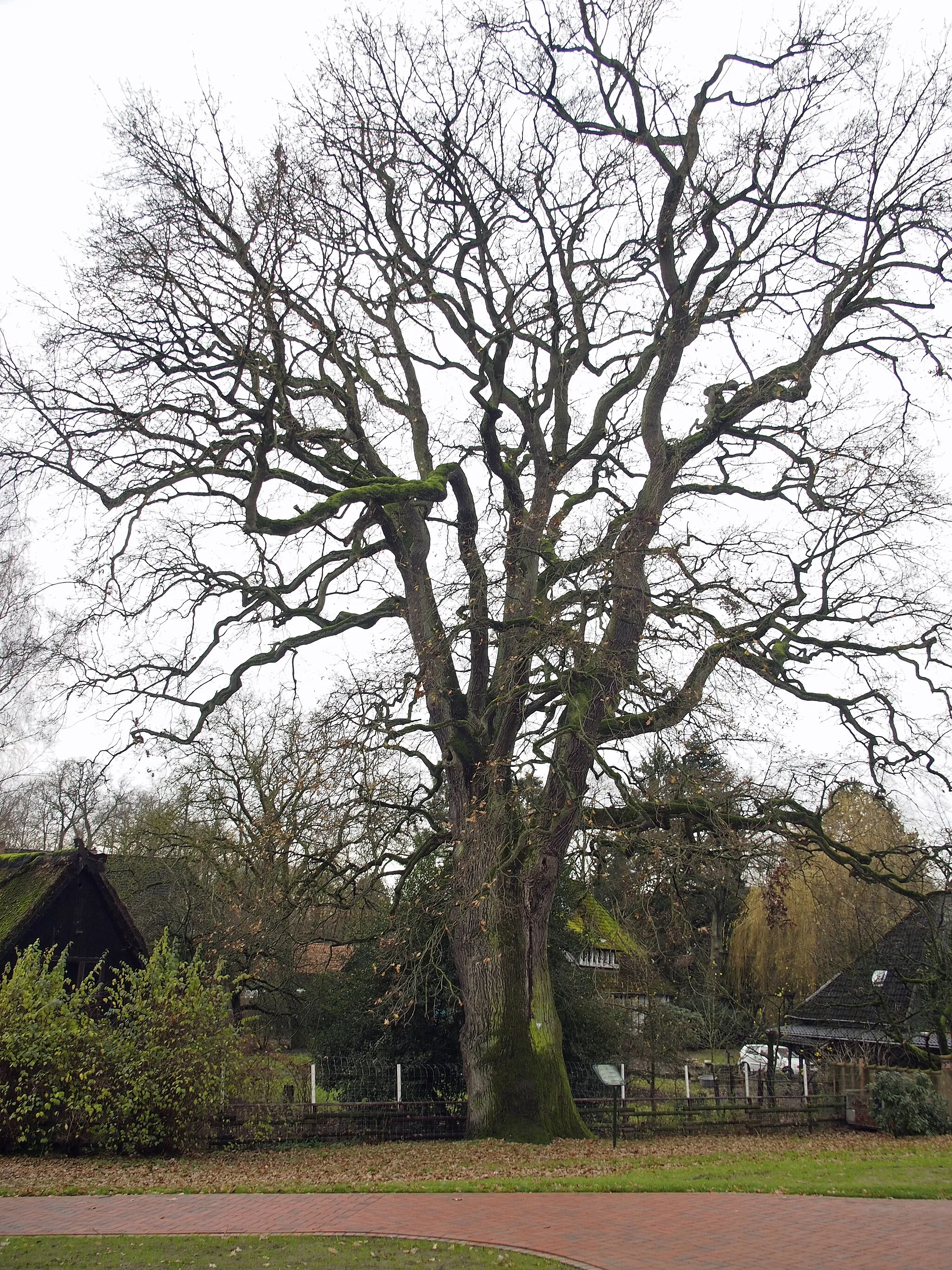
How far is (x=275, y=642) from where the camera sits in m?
14.8

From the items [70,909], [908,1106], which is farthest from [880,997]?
[70,909]

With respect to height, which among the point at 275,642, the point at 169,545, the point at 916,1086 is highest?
the point at 169,545

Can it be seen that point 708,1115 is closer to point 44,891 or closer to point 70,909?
point 70,909

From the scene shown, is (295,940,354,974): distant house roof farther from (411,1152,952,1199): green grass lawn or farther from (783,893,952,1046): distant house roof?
(783,893,952,1046): distant house roof

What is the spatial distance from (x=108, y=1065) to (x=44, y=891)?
614 centimetres

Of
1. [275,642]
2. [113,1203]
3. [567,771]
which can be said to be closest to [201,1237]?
[113,1203]

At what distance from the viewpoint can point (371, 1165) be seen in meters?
12.9

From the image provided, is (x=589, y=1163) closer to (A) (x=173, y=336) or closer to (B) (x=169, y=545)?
(B) (x=169, y=545)

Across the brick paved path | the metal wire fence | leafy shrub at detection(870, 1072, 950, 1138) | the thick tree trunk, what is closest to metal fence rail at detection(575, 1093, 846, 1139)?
the metal wire fence

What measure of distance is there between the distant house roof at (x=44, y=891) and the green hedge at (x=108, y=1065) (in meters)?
4.09

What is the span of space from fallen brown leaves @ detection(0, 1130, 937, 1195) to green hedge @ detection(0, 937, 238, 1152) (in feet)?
1.21

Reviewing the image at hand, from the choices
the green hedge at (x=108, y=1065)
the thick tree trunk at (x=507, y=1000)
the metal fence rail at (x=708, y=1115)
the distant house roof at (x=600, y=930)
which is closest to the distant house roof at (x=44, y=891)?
the green hedge at (x=108, y=1065)

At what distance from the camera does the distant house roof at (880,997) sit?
19.8 meters

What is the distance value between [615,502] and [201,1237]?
1244 centimetres
